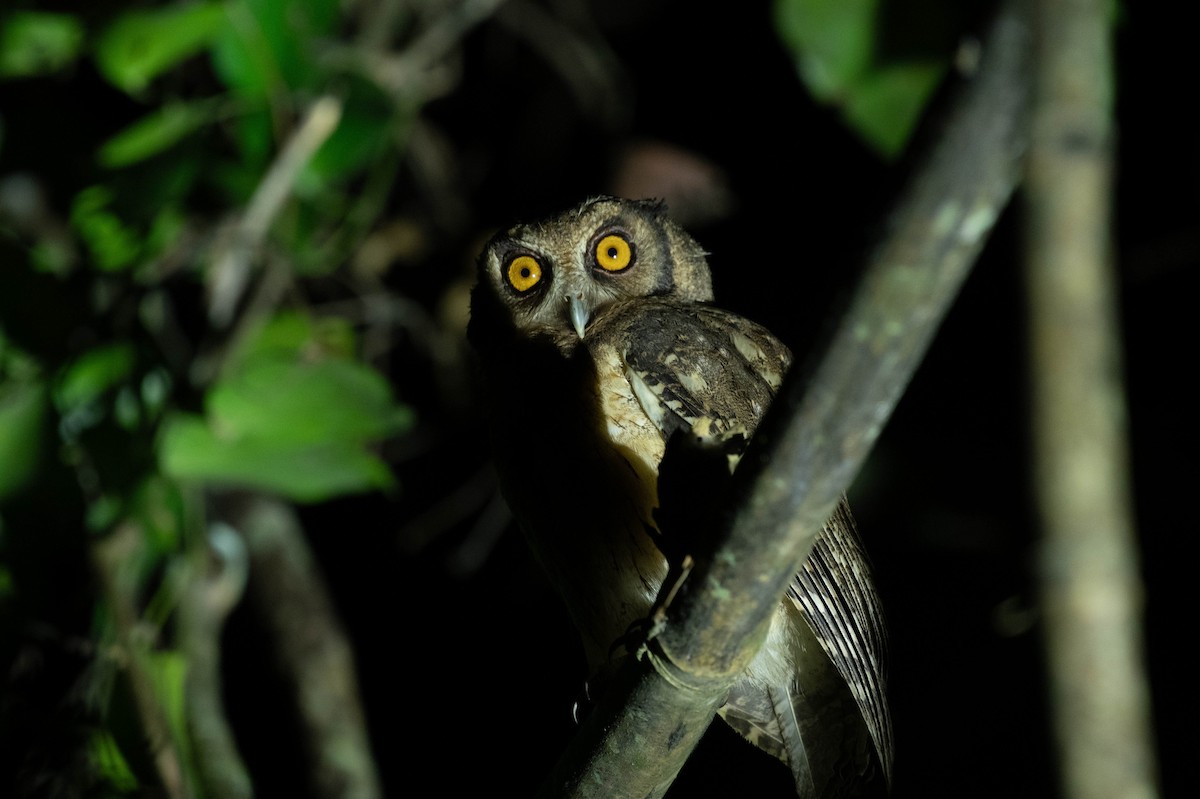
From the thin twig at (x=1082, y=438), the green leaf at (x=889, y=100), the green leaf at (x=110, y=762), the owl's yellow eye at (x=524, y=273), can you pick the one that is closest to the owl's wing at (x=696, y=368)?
the owl's yellow eye at (x=524, y=273)

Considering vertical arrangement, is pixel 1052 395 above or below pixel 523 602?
above

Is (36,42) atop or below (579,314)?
atop

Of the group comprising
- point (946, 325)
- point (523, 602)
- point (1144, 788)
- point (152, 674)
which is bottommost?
point (523, 602)

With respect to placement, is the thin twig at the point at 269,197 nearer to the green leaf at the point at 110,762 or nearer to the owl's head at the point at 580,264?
the owl's head at the point at 580,264

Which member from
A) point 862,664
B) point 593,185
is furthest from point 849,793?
point 593,185

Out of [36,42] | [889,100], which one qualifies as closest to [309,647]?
[36,42]

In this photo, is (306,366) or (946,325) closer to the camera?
(306,366)

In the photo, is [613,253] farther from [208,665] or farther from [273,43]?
[208,665]

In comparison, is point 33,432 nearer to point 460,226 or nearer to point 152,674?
point 152,674

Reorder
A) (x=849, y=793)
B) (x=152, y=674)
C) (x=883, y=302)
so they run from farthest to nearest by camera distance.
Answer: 1. (x=152, y=674)
2. (x=849, y=793)
3. (x=883, y=302)
